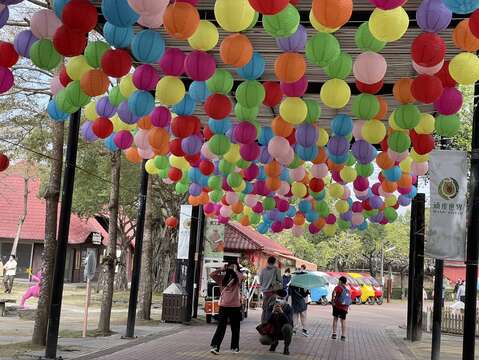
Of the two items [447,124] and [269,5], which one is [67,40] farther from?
[447,124]

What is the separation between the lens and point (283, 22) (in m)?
7.27

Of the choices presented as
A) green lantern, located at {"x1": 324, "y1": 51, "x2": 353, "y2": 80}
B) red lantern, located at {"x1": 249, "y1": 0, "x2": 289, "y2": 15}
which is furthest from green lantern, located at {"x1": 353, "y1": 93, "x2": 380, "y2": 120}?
red lantern, located at {"x1": 249, "y1": 0, "x2": 289, "y2": 15}

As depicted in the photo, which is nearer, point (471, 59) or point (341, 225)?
point (471, 59)

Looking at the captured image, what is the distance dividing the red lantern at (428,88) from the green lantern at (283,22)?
7.93 ft

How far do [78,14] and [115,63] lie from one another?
116 cm

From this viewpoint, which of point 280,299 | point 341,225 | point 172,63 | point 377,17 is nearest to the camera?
point 377,17

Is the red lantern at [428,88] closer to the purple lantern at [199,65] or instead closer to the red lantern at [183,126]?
the purple lantern at [199,65]

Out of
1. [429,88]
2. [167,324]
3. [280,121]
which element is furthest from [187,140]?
[167,324]

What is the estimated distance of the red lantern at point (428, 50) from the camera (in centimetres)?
777

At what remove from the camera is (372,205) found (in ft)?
52.9

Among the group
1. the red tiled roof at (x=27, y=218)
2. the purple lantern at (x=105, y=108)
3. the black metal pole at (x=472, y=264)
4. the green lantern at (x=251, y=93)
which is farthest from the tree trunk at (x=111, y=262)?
the red tiled roof at (x=27, y=218)

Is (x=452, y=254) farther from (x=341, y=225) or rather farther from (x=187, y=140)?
(x=341, y=225)

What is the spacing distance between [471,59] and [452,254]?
309 centimetres

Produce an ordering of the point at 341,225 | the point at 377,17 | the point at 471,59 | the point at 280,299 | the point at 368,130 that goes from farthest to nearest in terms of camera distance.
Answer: the point at 341,225 → the point at 280,299 → the point at 368,130 → the point at 471,59 → the point at 377,17
